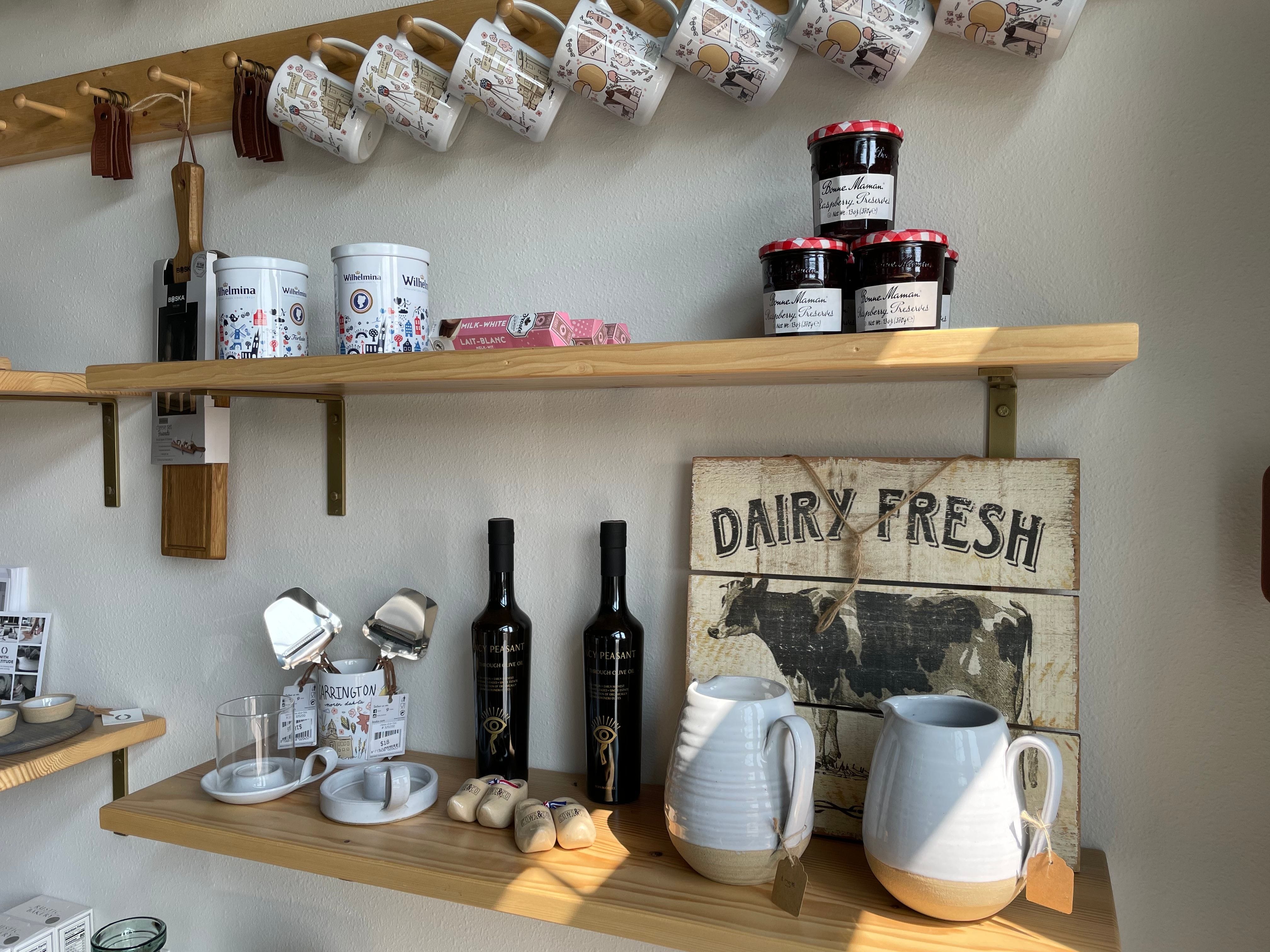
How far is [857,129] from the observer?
83 cm

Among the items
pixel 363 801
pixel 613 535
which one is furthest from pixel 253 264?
pixel 363 801

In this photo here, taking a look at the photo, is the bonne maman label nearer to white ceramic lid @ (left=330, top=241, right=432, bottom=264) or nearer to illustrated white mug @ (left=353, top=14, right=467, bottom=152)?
white ceramic lid @ (left=330, top=241, right=432, bottom=264)

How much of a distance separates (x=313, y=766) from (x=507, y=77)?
2.77ft

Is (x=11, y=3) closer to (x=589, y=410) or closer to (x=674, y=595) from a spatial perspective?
(x=589, y=410)

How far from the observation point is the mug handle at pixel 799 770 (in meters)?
0.81

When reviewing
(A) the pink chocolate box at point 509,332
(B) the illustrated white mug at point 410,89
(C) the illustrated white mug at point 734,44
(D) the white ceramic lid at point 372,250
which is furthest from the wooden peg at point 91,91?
(C) the illustrated white mug at point 734,44

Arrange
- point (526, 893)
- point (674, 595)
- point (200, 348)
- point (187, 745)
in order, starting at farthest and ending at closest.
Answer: point (187, 745)
point (200, 348)
point (674, 595)
point (526, 893)

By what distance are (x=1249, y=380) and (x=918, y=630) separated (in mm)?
392

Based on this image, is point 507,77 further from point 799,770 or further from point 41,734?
point 41,734

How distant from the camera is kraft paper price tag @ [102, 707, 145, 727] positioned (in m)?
1.33

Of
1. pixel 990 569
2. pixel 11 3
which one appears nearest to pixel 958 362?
pixel 990 569

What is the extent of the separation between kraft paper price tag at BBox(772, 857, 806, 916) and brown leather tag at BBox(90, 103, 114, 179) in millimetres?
1279

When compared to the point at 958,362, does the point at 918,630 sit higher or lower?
lower

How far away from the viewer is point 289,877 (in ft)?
4.25
